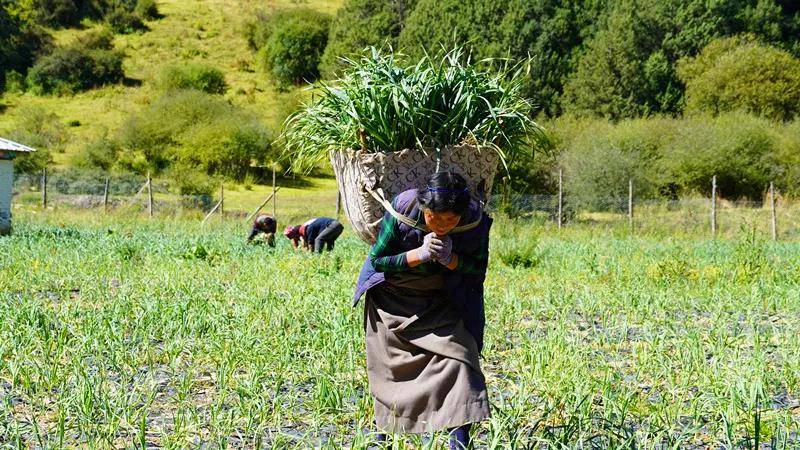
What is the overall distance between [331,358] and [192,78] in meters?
45.9

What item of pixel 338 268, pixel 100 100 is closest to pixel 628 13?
pixel 100 100

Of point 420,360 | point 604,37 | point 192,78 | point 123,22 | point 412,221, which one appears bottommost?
point 420,360

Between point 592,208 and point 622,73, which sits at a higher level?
point 622,73

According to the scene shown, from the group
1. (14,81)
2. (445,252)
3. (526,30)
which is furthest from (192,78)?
(445,252)

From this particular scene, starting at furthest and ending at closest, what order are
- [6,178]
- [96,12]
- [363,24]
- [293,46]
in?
[96,12] < [293,46] < [363,24] < [6,178]

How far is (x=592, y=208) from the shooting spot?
76.0 feet

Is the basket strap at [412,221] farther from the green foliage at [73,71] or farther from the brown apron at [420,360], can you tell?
the green foliage at [73,71]

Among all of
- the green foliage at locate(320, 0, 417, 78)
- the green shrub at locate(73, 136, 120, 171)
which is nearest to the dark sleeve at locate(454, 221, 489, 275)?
the green shrub at locate(73, 136, 120, 171)

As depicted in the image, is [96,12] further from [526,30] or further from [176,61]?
[526,30]

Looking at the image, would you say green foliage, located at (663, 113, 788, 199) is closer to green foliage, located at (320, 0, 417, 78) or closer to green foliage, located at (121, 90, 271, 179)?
green foliage, located at (121, 90, 271, 179)

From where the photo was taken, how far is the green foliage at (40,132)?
113ft

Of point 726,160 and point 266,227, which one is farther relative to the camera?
point 726,160

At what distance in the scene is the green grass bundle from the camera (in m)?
3.09

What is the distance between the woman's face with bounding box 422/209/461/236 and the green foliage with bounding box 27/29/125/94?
52661 millimetres
